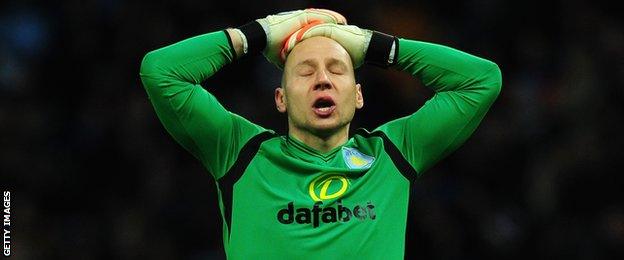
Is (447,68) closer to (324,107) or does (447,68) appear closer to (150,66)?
(324,107)

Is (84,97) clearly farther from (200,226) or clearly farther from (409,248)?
(409,248)

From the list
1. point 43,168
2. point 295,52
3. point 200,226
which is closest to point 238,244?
point 295,52

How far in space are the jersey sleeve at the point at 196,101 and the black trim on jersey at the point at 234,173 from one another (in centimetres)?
2

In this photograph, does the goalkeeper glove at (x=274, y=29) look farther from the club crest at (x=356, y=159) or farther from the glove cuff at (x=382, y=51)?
the club crest at (x=356, y=159)

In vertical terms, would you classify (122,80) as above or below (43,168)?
above

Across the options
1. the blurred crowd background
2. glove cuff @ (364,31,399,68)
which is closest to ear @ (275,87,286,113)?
glove cuff @ (364,31,399,68)

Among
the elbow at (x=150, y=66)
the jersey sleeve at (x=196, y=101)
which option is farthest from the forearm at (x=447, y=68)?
the elbow at (x=150, y=66)

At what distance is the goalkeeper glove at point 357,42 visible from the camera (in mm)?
3717

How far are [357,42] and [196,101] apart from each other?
1.91ft

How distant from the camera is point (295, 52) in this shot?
3.71m

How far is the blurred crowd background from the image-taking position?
586cm

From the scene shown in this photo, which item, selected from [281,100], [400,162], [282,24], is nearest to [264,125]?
[281,100]

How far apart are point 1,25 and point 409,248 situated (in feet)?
8.81

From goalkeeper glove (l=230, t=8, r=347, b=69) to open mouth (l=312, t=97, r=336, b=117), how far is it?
0.25 meters
